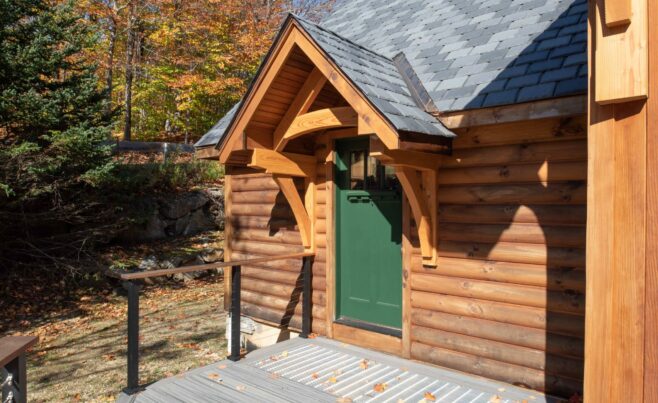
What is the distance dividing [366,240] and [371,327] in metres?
0.98

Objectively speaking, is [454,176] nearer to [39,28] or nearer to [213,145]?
[213,145]

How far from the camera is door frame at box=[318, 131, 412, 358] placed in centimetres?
480

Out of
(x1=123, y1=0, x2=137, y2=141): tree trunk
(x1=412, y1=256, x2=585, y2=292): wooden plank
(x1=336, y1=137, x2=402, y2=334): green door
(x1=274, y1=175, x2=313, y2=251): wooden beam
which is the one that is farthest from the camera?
(x1=123, y1=0, x2=137, y2=141): tree trunk

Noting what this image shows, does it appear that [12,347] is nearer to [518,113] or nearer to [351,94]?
[351,94]

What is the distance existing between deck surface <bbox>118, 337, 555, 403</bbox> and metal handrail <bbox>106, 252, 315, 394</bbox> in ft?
0.75

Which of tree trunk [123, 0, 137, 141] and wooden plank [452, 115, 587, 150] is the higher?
tree trunk [123, 0, 137, 141]

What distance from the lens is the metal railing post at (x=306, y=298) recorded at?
5.68 meters

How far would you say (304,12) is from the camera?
19000 millimetres

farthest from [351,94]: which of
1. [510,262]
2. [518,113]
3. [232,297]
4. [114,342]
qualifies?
[114,342]

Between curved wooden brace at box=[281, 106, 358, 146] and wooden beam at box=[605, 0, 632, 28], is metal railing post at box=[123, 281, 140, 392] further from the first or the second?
wooden beam at box=[605, 0, 632, 28]

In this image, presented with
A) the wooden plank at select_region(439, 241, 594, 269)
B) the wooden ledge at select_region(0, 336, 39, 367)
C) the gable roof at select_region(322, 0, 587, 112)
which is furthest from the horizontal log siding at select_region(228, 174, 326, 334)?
the wooden ledge at select_region(0, 336, 39, 367)

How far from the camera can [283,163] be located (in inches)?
208

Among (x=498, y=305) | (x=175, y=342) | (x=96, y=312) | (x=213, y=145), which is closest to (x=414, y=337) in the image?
(x=498, y=305)

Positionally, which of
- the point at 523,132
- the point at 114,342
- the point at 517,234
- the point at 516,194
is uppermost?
the point at 523,132
